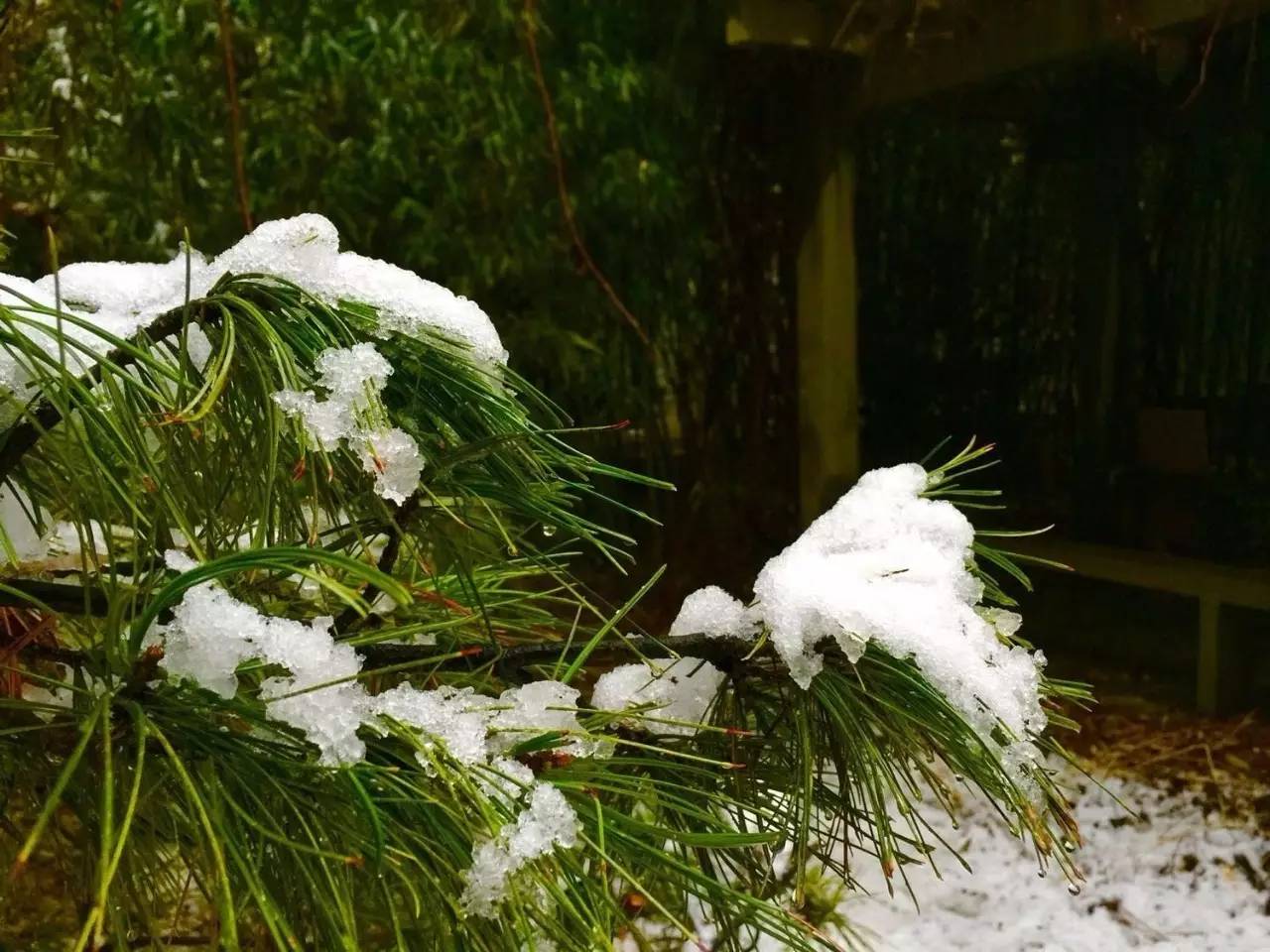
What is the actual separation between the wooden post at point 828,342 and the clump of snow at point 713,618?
4.88 feet

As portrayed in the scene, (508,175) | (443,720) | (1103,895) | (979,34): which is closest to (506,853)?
(443,720)

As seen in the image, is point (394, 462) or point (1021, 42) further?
point (1021, 42)

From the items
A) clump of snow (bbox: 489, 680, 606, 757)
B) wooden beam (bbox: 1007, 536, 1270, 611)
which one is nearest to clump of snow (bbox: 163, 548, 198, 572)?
clump of snow (bbox: 489, 680, 606, 757)

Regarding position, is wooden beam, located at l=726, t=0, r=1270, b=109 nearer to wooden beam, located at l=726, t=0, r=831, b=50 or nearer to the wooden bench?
wooden beam, located at l=726, t=0, r=831, b=50

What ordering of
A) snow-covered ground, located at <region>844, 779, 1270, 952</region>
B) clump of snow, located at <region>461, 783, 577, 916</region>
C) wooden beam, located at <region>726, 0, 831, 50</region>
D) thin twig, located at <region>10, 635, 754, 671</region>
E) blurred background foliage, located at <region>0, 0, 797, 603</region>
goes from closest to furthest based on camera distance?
clump of snow, located at <region>461, 783, 577, 916</region>
thin twig, located at <region>10, 635, 754, 671</region>
snow-covered ground, located at <region>844, 779, 1270, 952</region>
blurred background foliage, located at <region>0, 0, 797, 603</region>
wooden beam, located at <region>726, 0, 831, 50</region>

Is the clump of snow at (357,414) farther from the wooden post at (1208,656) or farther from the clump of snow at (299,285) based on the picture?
the wooden post at (1208,656)

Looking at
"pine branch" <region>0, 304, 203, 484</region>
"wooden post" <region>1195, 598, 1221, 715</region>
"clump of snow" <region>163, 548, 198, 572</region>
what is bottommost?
"wooden post" <region>1195, 598, 1221, 715</region>

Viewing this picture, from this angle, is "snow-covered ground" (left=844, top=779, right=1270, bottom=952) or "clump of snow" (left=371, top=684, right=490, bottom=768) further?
"snow-covered ground" (left=844, top=779, right=1270, bottom=952)

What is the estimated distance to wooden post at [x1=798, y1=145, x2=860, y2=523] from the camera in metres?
1.89

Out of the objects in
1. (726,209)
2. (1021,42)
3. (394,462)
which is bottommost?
(394,462)

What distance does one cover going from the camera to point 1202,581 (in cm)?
167

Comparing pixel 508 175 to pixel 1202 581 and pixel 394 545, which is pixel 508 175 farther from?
pixel 1202 581

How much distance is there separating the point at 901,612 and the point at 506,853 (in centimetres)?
18

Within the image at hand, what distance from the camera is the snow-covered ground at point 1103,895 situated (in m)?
1.08
